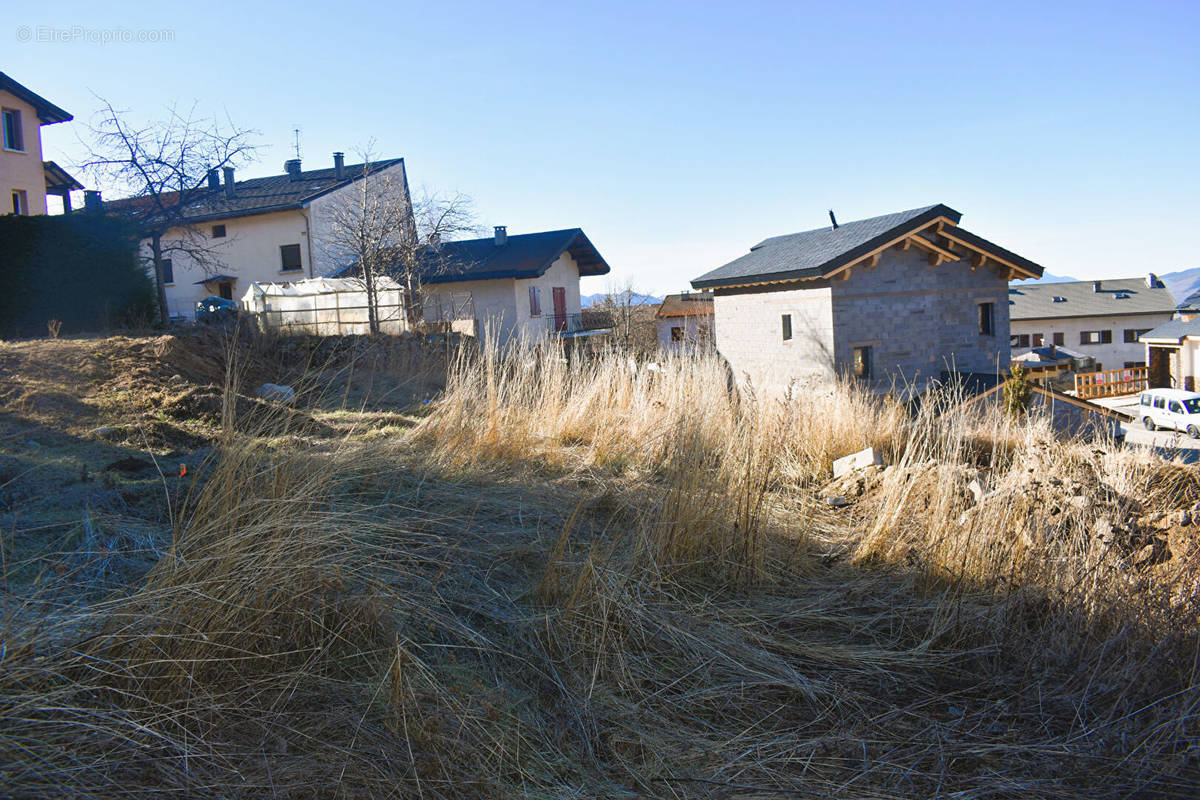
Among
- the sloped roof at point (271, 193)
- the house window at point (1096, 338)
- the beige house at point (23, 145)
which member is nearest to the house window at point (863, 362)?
the sloped roof at point (271, 193)

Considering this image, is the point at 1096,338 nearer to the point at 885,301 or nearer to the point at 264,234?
the point at 885,301

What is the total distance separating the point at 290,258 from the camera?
1089 inches

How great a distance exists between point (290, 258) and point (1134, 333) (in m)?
46.3

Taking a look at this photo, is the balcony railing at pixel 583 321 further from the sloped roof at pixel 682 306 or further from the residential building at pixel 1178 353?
the residential building at pixel 1178 353

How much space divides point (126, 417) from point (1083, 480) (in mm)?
6788

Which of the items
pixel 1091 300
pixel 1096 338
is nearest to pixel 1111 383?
pixel 1096 338

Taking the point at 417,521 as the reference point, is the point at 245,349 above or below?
above

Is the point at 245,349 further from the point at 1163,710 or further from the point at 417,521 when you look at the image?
the point at 1163,710

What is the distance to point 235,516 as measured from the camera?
3000 millimetres

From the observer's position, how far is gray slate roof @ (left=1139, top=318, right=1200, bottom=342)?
31469mm

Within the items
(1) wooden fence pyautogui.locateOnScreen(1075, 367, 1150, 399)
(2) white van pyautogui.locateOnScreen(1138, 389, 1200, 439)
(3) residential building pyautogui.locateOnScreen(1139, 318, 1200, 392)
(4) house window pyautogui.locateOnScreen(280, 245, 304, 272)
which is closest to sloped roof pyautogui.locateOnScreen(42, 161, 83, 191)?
(4) house window pyautogui.locateOnScreen(280, 245, 304, 272)

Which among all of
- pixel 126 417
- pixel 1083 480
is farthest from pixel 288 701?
pixel 126 417

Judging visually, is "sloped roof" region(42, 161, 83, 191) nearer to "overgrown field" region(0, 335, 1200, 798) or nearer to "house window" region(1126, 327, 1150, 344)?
"overgrown field" region(0, 335, 1200, 798)

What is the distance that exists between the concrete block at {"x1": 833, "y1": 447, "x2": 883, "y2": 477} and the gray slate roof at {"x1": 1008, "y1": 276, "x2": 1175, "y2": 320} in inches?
1752
